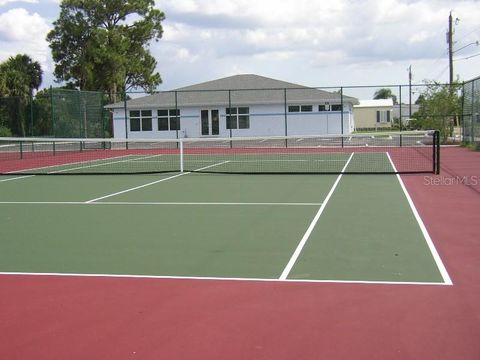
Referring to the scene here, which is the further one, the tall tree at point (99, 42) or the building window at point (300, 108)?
the tall tree at point (99, 42)

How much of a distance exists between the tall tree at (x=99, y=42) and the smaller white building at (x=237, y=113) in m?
9.51

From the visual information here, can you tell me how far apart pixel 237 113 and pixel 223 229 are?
35.7 m

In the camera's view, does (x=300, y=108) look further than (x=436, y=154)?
Yes

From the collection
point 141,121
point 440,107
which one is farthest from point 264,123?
point 440,107

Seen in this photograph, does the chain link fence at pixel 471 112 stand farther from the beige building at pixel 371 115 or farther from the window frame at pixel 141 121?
the beige building at pixel 371 115

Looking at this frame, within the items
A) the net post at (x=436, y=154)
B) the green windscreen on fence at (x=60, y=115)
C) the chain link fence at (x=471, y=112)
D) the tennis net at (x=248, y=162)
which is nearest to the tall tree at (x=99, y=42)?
the green windscreen on fence at (x=60, y=115)

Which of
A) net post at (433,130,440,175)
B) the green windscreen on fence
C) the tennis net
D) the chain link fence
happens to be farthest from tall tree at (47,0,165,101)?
net post at (433,130,440,175)

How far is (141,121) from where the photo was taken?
148 ft

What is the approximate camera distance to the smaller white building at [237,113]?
43125mm

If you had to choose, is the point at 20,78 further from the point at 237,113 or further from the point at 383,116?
the point at 383,116

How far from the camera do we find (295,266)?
6723mm

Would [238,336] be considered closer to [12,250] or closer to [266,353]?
[266,353]

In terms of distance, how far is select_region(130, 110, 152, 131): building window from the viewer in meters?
45.0

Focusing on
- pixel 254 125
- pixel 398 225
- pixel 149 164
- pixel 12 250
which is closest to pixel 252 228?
pixel 398 225
